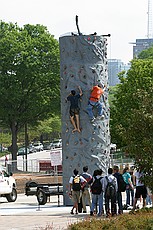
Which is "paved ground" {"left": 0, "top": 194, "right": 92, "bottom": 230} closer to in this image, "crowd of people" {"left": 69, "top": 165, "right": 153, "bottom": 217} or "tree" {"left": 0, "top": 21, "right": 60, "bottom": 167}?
"crowd of people" {"left": 69, "top": 165, "right": 153, "bottom": 217}

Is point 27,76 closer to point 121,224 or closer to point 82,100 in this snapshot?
point 82,100

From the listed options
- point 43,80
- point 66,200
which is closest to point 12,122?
point 43,80

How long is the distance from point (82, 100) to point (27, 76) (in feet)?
133

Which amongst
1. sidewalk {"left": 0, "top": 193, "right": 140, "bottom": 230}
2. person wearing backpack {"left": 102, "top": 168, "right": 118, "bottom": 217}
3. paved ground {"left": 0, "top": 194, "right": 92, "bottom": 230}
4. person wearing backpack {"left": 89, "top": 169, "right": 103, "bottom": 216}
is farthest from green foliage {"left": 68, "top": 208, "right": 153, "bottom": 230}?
person wearing backpack {"left": 89, "top": 169, "right": 103, "bottom": 216}

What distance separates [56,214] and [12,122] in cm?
4577

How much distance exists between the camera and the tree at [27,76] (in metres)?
→ 68.6

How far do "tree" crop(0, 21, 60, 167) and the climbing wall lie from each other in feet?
129

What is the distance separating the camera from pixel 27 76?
226 feet

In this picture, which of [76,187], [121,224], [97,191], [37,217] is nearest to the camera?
[121,224]

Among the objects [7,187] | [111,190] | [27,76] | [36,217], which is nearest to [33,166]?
[27,76]

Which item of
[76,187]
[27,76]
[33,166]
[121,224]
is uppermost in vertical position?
Result: [27,76]

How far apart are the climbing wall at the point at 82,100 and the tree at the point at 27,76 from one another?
129 ft

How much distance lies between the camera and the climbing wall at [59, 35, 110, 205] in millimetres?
28719

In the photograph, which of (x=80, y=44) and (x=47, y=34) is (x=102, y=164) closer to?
(x=80, y=44)
